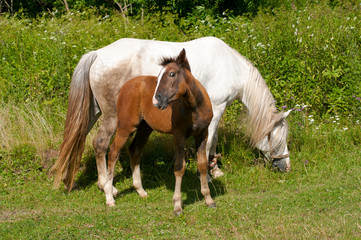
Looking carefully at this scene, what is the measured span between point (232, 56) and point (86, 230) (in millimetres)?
3564

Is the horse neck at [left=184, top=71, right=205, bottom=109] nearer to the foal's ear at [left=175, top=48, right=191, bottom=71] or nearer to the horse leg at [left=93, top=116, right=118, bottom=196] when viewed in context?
the foal's ear at [left=175, top=48, right=191, bottom=71]

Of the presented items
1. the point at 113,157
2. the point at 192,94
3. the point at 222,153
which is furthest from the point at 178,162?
the point at 222,153

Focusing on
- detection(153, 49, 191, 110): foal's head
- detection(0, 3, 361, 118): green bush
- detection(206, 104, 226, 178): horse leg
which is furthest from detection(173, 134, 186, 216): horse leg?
detection(0, 3, 361, 118): green bush

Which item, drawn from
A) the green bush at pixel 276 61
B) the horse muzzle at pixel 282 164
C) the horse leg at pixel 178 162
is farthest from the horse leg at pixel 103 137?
the horse muzzle at pixel 282 164

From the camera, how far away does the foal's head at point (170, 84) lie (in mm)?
4215

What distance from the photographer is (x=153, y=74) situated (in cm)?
623

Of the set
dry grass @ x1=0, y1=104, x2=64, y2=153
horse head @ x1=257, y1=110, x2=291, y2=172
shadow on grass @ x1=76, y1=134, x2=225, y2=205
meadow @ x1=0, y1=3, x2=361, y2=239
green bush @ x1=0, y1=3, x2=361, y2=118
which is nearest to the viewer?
meadow @ x1=0, y1=3, x2=361, y2=239

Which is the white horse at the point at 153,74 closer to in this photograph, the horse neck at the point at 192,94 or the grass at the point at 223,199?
the grass at the point at 223,199

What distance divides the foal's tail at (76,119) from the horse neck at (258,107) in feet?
7.97

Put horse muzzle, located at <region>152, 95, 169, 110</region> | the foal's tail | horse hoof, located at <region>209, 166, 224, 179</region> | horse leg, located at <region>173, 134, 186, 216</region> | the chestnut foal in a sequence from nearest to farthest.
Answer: horse muzzle, located at <region>152, 95, 169, 110</region> → the chestnut foal → horse leg, located at <region>173, 134, 186, 216</region> → the foal's tail → horse hoof, located at <region>209, 166, 224, 179</region>

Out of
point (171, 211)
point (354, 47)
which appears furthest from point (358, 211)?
point (354, 47)

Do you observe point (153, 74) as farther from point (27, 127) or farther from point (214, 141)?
point (27, 127)

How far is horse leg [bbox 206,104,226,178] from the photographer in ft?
21.0

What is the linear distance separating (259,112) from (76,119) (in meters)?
2.77
